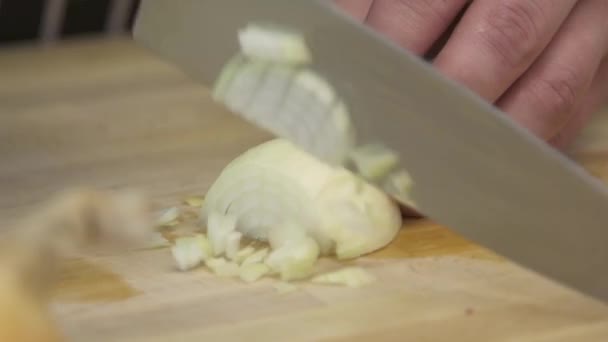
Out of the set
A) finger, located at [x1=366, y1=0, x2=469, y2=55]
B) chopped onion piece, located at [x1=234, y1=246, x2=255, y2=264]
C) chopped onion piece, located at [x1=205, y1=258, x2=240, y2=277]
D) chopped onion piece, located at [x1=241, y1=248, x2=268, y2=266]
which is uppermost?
finger, located at [x1=366, y1=0, x2=469, y2=55]

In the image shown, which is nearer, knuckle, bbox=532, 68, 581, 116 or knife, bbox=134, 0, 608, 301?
knife, bbox=134, 0, 608, 301

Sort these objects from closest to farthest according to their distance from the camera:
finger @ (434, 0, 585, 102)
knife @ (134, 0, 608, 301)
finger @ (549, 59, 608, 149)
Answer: knife @ (134, 0, 608, 301) < finger @ (434, 0, 585, 102) < finger @ (549, 59, 608, 149)

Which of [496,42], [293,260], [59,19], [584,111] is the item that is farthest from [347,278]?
Result: [59,19]

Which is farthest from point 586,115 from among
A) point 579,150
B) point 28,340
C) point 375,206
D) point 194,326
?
point 28,340

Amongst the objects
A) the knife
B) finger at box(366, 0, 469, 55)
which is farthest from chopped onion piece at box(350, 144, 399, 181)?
finger at box(366, 0, 469, 55)

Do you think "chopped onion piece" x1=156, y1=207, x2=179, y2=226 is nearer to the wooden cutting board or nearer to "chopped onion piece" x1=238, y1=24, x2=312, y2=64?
the wooden cutting board

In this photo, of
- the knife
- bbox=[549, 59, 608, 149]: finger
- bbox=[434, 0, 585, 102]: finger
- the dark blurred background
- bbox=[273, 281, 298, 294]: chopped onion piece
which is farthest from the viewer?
the dark blurred background

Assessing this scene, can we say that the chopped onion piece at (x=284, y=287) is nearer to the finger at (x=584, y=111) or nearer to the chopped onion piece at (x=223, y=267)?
the chopped onion piece at (x=223, y=267)

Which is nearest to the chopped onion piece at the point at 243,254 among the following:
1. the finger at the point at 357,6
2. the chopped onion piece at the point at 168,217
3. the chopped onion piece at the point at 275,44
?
the chopped onion piece at the point at 168,217
